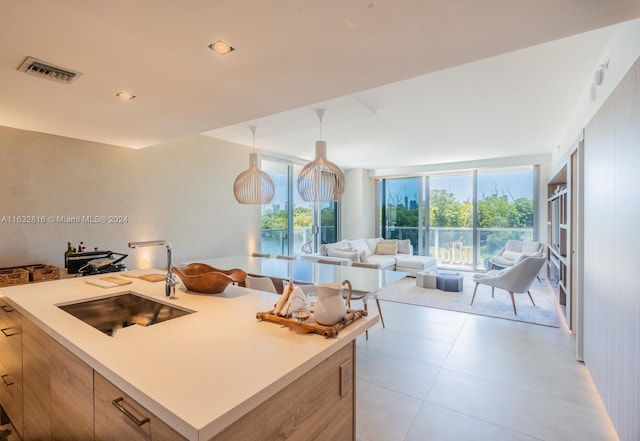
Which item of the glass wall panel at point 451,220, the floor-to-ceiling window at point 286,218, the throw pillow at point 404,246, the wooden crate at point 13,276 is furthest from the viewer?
the throw pillow at point 404,246

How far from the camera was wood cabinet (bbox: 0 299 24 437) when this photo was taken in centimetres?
171

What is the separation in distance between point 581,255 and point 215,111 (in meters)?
3.60

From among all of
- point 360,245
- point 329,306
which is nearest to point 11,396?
point 329,306

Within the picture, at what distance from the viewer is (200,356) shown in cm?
107

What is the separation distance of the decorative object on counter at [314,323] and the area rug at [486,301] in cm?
362

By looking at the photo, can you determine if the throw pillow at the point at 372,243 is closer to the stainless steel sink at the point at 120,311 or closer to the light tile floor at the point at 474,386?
the light tile floor at the point at 474,386

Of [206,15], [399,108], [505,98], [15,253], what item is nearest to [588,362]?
[505,98]

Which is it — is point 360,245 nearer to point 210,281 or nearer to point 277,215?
point 277,215

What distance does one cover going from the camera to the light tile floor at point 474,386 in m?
1.96

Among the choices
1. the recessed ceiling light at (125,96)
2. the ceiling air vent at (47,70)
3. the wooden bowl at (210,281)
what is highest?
the recessed ceiling light at (125,96)

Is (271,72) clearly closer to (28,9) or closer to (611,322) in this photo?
(28,9)

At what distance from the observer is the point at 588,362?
8.46 ft

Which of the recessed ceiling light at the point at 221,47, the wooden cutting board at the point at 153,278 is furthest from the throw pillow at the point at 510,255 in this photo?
the recessed ceiling light at the point at 221,47

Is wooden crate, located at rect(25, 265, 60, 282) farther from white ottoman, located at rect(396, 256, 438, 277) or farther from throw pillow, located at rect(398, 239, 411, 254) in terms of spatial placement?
throw pillow, located at rect(398, 239, 411, 254)
